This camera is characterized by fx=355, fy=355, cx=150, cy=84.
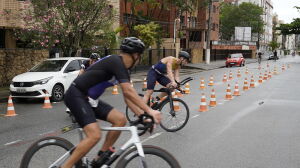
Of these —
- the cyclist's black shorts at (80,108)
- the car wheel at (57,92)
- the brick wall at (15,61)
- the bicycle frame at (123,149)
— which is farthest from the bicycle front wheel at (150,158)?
the brick wall at (15,61)

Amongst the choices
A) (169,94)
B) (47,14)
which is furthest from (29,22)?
(169,94)

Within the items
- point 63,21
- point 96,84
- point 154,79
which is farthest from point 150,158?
point 63,21

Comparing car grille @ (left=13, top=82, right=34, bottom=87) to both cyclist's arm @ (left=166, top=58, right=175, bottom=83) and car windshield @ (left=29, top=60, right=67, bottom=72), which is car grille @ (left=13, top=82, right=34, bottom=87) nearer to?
car windshield @ (left=29, top=60, right=67, bottom=72)

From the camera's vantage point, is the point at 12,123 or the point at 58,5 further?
the point at 58,5

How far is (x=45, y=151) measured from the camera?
4.03m

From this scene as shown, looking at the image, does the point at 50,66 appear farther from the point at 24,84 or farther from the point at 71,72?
the point at 24,84

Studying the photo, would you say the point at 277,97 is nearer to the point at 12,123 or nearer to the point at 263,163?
the point at 263,163

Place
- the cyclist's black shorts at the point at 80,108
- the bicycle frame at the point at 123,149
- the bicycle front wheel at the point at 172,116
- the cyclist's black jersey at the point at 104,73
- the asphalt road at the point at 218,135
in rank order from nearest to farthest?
the bicycle frame at the point at 123,149 < the cyclist's black jersey at the point at 104,73 < the cyclist's black shorts at the point at 80,108 < the asphalt road at the point at 218,135 < the bicycle front wheel at the point at 172,116

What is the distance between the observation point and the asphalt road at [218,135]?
5.69m

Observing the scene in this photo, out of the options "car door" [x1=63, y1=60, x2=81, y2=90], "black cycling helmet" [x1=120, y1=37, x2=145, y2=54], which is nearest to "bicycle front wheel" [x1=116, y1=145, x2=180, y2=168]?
"black cycling helmet" [x1=120, y1=37, x2=145, y2=54]

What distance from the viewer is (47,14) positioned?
54.2ft

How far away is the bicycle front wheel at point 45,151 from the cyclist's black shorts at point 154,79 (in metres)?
4.00

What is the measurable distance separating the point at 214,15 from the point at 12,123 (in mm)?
57760

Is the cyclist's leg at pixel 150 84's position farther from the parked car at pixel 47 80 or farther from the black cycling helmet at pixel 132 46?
the parked car at pixel 47 80
